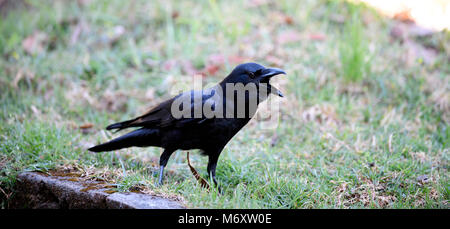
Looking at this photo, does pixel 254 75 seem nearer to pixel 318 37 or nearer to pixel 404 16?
pixel 318 37

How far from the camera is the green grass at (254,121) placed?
10.7 feet

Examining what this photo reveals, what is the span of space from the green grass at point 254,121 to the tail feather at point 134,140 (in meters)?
0.15

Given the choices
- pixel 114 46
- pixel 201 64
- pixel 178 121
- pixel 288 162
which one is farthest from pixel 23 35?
pixel 288 162

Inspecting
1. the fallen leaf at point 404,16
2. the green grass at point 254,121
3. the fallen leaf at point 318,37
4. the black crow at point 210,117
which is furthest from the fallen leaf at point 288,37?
the black crow at point 210,117

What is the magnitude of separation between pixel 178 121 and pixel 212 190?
708 millimetres

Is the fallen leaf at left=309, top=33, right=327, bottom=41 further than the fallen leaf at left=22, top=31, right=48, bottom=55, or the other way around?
the fallen leaf at left=22, top=31, right=48, bottom=55

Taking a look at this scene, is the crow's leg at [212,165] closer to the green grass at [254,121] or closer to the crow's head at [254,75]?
the green grass at [254,121]

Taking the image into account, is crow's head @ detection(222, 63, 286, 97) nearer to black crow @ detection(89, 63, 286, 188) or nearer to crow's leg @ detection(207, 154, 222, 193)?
black crow @ detection(89, 63, 286, 188)

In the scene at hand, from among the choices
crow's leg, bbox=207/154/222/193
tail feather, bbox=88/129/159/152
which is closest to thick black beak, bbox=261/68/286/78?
crow's leg, bbox=207/154/222/193

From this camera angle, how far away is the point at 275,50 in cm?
588

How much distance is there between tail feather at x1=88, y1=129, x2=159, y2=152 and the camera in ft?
11.1

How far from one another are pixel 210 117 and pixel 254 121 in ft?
5.83

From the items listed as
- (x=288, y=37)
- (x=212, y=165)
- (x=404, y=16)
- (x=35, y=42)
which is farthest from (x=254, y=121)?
(x=35, y=42)
